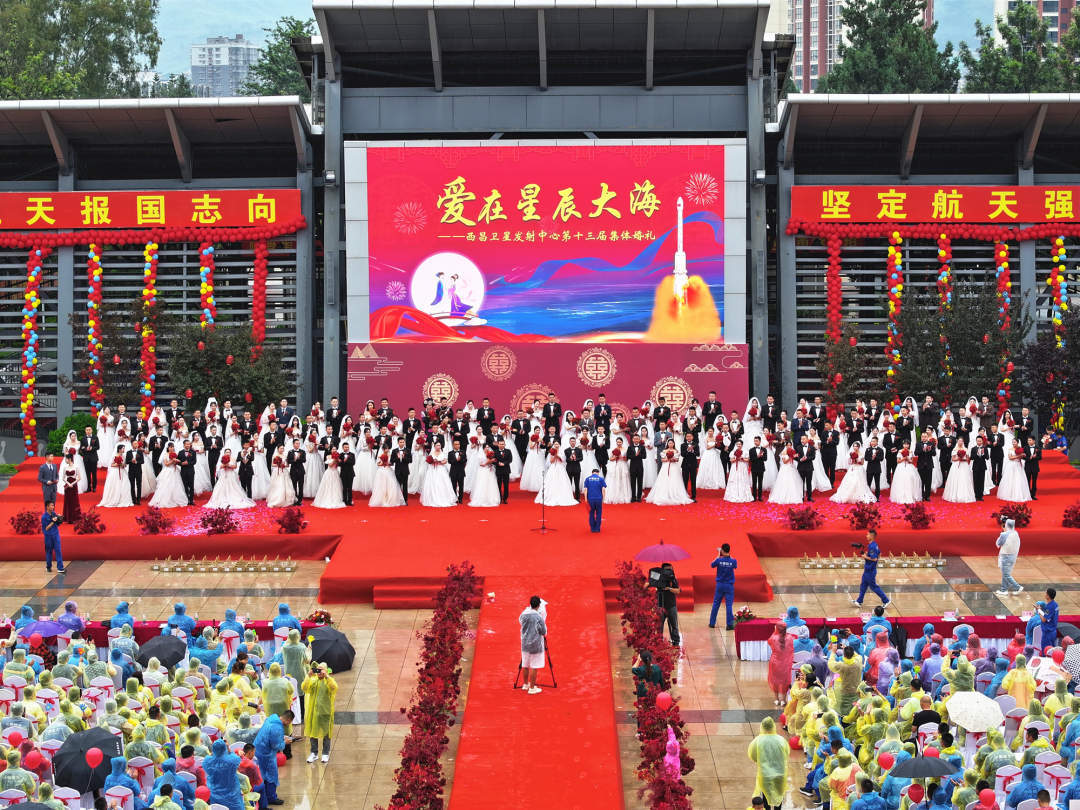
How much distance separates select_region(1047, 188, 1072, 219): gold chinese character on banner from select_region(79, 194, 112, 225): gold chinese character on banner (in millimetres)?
21842

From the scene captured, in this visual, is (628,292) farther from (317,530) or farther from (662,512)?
(317,530)

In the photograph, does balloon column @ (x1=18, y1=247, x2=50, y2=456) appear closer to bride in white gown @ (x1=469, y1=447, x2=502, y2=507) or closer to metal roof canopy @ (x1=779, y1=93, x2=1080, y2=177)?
bride in white gown @ (x1=469, y1=447, x2=502, y2=507)

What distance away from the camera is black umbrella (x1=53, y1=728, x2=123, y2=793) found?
13.4 m

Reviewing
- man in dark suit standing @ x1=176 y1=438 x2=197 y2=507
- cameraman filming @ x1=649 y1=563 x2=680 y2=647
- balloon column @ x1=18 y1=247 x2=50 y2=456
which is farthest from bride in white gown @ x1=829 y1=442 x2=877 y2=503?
balloon column @ x1=18 y1=247 x2=50 y2=456

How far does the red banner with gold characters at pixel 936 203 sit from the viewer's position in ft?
108

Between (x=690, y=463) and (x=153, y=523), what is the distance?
9.62 m

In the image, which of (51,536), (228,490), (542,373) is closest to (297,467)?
(228,490)

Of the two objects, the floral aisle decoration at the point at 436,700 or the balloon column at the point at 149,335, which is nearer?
the floral aisle decoration at the point at 436,700

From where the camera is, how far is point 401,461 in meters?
26.0

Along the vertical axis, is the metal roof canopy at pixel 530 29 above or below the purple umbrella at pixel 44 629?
above

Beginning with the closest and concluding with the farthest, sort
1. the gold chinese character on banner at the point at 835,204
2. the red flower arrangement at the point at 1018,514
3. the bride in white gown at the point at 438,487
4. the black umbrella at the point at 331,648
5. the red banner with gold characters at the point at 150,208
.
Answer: the black umbrella at the point at 331,648 < the red flower arrangement at the point at 1018,514 < the bride in white gown at the point at 438,487 < the gold chinese character on banner at the point at 835,204 < the red banner with gold characters at the point at 150,208

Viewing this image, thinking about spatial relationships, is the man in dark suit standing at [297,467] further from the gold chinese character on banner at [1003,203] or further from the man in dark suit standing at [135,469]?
the gold chinese character on banner at [1003,203]

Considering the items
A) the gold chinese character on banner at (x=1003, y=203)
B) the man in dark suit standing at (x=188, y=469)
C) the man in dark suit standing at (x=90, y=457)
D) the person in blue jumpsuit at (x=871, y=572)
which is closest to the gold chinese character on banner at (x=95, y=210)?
the man in dark suit standing at (x=90, y=457)

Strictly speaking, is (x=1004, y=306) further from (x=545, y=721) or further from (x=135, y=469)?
(x=545, y=721)
